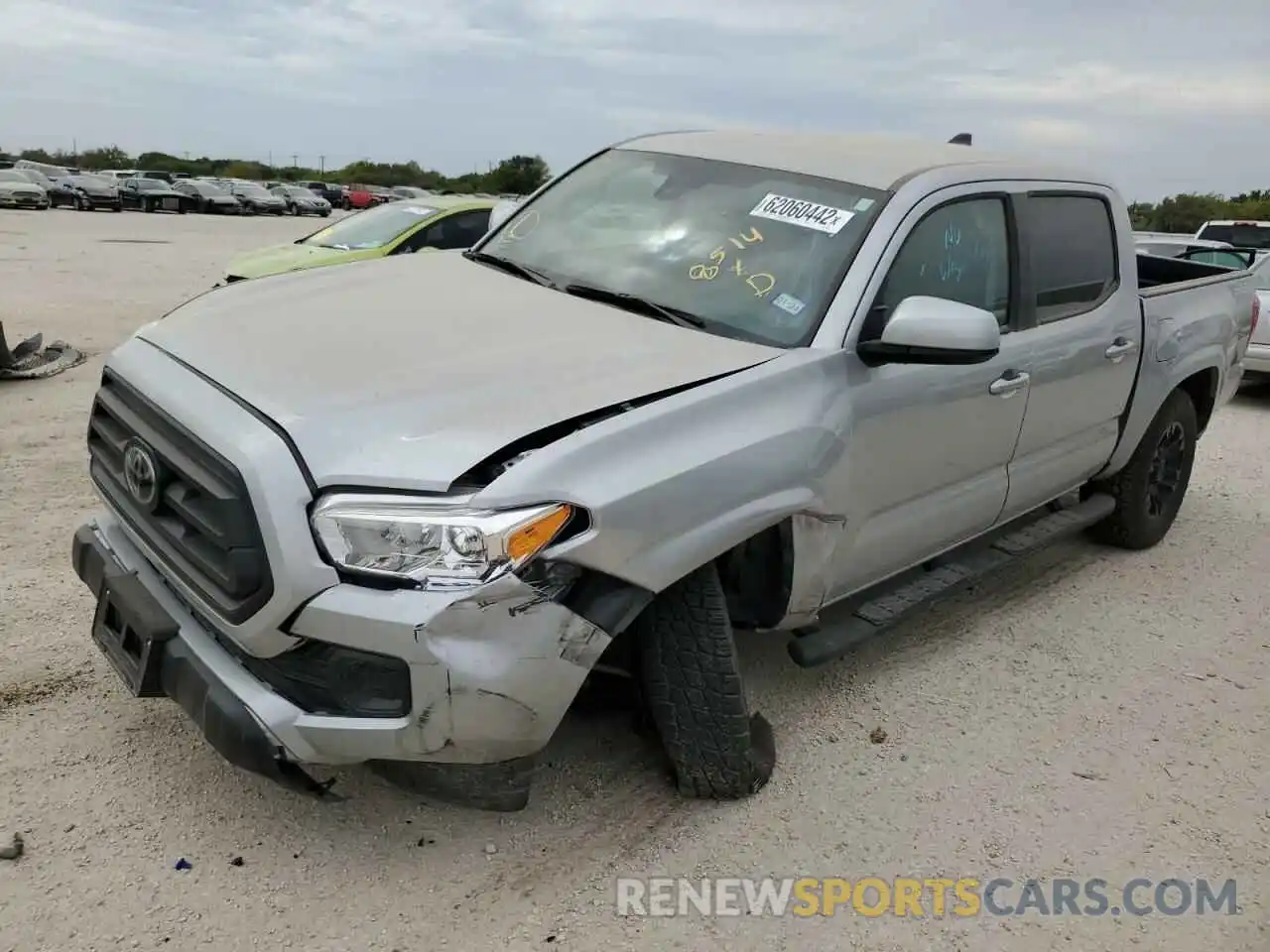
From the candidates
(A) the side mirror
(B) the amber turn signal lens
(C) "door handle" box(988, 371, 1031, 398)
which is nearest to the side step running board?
(C) "door handle" box(988, 371, 1031, 398)

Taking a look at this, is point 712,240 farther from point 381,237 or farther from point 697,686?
point 381,237

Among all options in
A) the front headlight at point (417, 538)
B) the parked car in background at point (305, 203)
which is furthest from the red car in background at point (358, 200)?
the front headlight at point (417, 538)

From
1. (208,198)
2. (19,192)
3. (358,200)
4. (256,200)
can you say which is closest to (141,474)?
(19,192)

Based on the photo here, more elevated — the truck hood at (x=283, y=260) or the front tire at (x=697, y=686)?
the truck hood at (x=283, y=260)

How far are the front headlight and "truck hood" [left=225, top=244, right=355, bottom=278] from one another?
7.08 meters

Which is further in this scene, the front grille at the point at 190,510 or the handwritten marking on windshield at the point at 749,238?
the handwritten marking on windshield at the point at 749,238

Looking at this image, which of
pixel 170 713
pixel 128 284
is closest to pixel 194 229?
pixel 128 284

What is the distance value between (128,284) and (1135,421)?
1311 cm

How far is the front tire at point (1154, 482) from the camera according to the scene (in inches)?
205

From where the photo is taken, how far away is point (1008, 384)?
12.4ft

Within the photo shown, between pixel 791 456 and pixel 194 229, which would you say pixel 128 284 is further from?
pixel 194 229

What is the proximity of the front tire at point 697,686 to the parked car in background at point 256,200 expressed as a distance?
42.6 m

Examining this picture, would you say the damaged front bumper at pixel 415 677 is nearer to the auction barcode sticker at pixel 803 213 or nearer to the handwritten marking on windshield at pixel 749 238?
the handwritten marking on windshield at pixel 749 238

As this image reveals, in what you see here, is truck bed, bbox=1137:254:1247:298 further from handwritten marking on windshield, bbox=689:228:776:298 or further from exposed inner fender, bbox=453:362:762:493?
exposed inner fender, bbox=453:362:762:493
